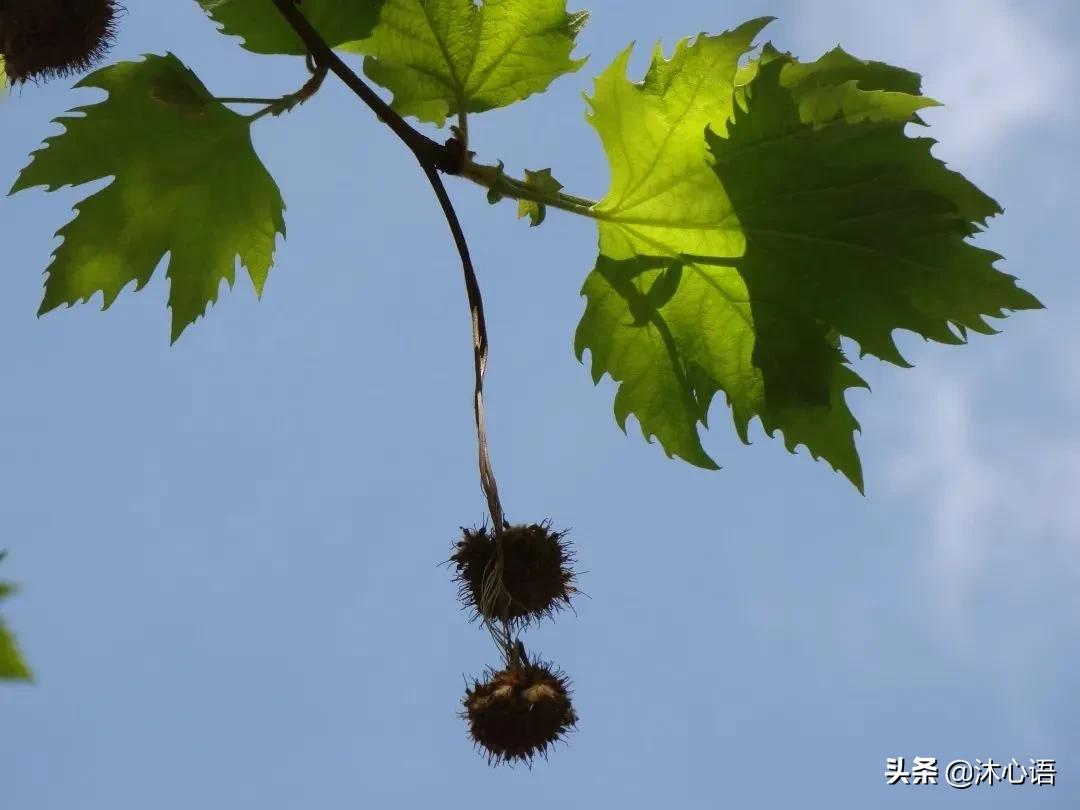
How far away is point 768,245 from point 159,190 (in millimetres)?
1220

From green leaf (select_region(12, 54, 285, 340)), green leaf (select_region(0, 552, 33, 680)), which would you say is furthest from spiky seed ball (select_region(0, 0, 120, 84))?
green leaf (select_region(0, 552, 33, 680))

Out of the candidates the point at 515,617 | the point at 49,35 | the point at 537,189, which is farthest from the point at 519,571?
the point at 49,35

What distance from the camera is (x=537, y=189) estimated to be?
213 cm

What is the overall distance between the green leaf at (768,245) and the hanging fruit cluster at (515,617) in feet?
1.19

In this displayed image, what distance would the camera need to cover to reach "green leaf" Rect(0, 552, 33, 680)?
1.47 metres

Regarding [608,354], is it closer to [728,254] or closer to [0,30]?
[728,254]

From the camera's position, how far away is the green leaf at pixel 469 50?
82.9 inches

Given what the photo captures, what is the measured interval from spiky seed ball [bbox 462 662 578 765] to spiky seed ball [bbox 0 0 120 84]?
139cm

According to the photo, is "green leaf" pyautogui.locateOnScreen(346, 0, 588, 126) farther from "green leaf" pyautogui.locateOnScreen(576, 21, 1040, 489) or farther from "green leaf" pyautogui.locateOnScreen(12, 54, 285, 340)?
"green leaf" pyautogui.locateOnScreen(12, 54, 285, 340)

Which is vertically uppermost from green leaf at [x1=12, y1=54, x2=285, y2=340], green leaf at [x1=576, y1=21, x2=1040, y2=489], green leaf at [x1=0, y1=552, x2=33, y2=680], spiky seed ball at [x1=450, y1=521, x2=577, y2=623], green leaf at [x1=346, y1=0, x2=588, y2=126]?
green leaf at [x1=346, y1=0, x2=588, y2=126]

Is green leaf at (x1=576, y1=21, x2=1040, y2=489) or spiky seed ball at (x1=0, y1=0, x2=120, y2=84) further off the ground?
spiky seed ball at (x1=0, y1=0, x2=120, y2=84)

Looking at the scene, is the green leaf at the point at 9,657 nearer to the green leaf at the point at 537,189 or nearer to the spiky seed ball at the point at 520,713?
the spiky seed ball at the point at 520,713

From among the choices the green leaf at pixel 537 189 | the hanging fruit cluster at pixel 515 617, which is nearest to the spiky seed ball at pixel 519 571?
the hanging fruit cluster at pixel 515 617

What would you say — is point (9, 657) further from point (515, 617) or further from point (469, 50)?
point (469, 50)
